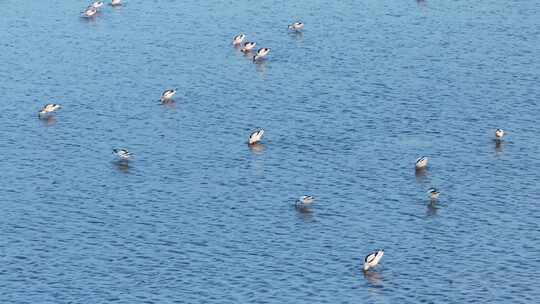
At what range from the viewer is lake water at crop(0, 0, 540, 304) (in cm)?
10994

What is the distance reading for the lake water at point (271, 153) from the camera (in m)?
110

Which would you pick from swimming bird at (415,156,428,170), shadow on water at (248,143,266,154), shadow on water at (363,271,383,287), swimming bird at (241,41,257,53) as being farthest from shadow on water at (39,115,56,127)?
shadow on water at (363,271,383,287)

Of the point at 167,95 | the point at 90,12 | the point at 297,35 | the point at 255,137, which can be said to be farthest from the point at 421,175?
the point at 90,12

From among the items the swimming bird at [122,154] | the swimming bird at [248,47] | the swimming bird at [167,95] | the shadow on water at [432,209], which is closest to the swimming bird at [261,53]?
the swimming bird at [248,47]

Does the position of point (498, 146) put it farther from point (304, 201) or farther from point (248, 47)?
point (248, 47)

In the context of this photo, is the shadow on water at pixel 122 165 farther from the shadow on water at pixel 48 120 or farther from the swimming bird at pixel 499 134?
the swimming bird at pixel 499 134

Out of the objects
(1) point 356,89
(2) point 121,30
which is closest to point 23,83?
(2) point 121,30

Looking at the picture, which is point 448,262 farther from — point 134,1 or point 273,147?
point 134,1

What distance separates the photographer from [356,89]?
152750mm

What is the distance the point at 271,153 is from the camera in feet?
445

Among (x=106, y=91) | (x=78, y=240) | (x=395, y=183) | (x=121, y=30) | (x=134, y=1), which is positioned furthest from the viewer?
(x=134, y=1)

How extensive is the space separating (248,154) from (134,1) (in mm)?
64518

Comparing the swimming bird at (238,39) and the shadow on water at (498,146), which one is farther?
the swimming bird at (238,39)

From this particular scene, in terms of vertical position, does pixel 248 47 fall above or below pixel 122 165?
above
